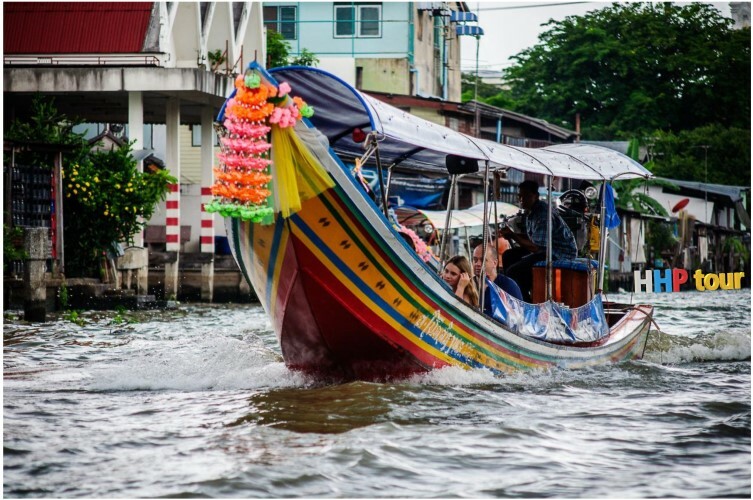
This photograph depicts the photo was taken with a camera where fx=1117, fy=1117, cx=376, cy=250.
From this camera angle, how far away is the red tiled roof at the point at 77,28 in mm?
19594

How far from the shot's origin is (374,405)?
770cm

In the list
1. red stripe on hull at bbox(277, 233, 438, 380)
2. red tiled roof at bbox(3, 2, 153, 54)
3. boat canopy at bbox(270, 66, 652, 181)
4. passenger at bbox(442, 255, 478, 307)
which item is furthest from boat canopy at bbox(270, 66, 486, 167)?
red tiled roof at bbox(3, 2, 153, 54)

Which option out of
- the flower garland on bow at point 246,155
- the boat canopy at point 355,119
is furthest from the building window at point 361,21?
the flower garland on bow at point 246,155

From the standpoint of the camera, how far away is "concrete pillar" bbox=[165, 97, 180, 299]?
18.6m

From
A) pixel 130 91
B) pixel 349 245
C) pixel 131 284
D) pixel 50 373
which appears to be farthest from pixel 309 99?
pixel 130 91

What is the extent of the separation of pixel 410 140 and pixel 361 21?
88.6 ft

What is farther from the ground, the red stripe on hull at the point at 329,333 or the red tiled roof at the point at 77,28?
the red tiled roof at the point at 77,28

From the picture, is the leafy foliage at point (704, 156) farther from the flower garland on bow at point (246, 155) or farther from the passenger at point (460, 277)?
the flower garland on bow at point (246, 155)

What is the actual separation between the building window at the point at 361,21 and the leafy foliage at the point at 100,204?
17.9m

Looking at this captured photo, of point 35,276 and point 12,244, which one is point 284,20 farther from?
point 35,276

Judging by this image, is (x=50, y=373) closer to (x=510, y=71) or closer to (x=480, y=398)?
(x=480, y=398)

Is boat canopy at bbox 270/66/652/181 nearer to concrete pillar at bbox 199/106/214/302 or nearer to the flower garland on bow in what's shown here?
the flower garland on bow

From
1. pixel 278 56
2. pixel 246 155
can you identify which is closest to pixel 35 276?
pixel 246 155

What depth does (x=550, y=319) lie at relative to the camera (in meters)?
9.88
